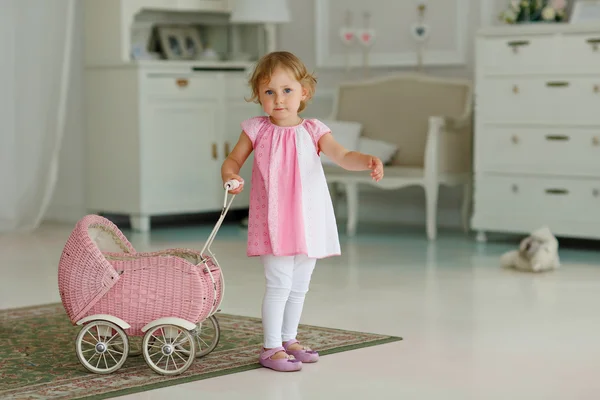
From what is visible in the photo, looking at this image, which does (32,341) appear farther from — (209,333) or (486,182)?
(486,182)

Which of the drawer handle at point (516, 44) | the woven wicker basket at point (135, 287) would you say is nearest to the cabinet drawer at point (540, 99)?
the drawer handle at point (516, 44)

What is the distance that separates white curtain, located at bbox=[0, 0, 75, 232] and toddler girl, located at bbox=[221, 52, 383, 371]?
369 centimetres

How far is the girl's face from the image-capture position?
2898 millimetres

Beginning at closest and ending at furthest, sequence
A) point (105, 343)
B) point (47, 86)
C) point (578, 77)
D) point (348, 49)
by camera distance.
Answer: point (105, 343), point (578, 77), point (47, 86), point (348, 49)

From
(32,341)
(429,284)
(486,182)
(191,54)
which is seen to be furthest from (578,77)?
(32,341)

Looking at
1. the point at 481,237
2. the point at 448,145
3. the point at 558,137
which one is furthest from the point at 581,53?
the point at 481,237

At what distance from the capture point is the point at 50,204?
6.96 m

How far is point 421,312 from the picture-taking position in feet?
12.3

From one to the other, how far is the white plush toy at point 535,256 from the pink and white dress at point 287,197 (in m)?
1.96

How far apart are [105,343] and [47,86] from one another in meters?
3.88

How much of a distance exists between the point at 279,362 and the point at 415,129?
360 centimetres

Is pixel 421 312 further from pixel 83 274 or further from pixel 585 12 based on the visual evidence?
pixel 585 12

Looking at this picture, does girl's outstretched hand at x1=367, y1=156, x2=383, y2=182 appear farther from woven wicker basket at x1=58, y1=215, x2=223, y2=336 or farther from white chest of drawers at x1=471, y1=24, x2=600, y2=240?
white chest of drawers at x1=471, y1=24, x2=600, y2=240

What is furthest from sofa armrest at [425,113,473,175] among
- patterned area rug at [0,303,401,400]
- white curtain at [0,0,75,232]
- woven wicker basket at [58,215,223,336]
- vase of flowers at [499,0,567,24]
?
woven wicker basket at [58,215,223,336]
